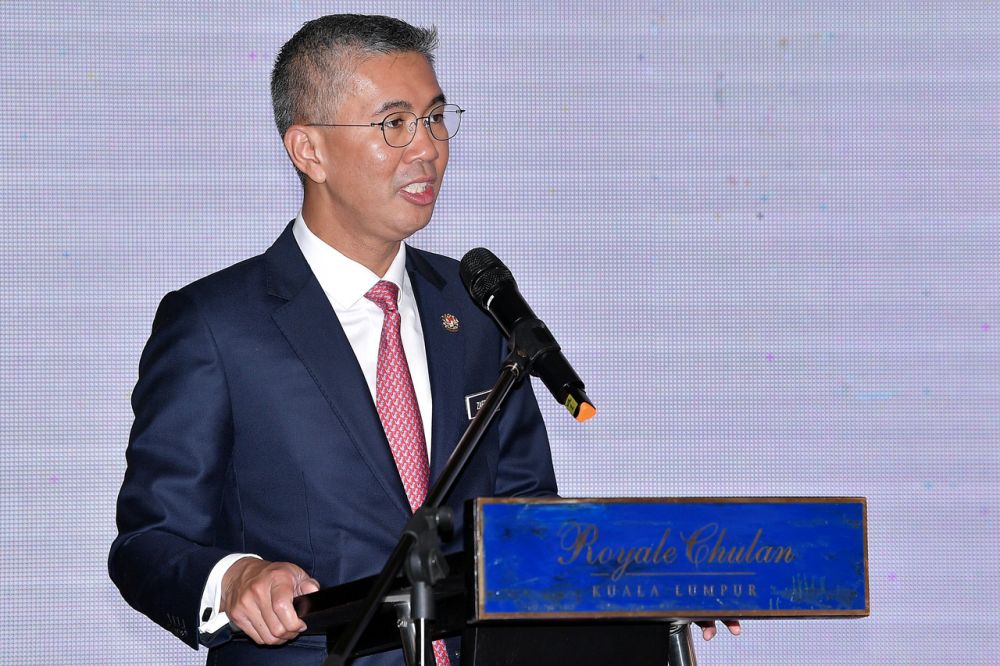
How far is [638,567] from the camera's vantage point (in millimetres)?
1107

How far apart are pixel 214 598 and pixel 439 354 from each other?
55 centimetres

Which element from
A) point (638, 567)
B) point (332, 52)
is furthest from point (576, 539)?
point (332, 52)

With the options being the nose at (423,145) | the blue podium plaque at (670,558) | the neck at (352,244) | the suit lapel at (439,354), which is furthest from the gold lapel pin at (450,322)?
the blue podium plaque at (670,558)

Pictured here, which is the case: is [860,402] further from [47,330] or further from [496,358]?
[47,330]

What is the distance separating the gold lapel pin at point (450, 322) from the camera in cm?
194

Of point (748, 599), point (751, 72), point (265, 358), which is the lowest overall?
point (748, 599)

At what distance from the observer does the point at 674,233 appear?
268 cm

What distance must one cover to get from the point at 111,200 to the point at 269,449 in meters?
1.03

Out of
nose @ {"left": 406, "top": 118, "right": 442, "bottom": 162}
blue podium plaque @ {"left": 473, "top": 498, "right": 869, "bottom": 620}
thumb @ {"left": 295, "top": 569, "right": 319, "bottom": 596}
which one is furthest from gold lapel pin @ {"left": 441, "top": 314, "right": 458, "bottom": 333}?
blue podium plaque @ {"left": 473, "top": 498, "right": 869, "bottom": 620}

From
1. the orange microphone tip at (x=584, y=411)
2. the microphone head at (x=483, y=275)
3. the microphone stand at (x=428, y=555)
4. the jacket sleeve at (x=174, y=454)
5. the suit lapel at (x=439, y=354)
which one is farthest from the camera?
the suit lapel at (x=439, y=354)

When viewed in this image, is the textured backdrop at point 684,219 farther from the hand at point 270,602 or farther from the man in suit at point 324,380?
the hand at point 270,602

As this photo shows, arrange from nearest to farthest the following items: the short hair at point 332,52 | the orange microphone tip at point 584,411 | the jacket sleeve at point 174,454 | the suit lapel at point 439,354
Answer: the orange microphone tip at point 584,411
the jacket sleeve at point 174,454
the suit lapel at point 439,354
the short hair at point 332,52

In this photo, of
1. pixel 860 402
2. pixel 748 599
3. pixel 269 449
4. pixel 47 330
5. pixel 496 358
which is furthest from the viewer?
pixel 860 402

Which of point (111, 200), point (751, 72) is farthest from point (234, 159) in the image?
point (751, 72)
